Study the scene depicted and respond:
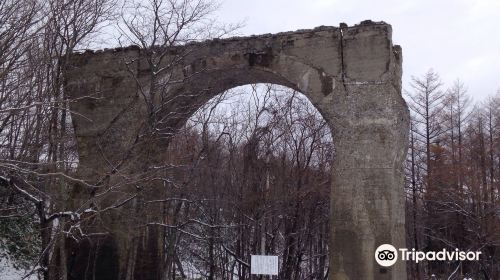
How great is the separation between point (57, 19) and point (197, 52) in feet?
14.2

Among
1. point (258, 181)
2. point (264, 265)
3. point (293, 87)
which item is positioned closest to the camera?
point (264, 265)

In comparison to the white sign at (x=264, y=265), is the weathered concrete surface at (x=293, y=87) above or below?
above

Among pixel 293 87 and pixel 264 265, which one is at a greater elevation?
pixel 293 87

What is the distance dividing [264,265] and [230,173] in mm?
5524

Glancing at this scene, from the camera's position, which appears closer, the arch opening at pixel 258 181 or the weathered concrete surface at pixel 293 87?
the weathered concrete surface at pixel 293 87

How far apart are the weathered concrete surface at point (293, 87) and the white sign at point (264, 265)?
1.58 m

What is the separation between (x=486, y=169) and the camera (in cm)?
2639

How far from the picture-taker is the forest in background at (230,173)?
10.3m

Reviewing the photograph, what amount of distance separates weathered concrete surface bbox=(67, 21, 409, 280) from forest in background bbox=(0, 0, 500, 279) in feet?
2.83

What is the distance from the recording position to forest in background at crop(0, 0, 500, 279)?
10289mm

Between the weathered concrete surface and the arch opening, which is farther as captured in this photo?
the arch opening

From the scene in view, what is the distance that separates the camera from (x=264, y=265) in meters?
13.3

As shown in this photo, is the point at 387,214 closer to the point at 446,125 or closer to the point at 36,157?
the point at 36,157

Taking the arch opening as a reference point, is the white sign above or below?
below
